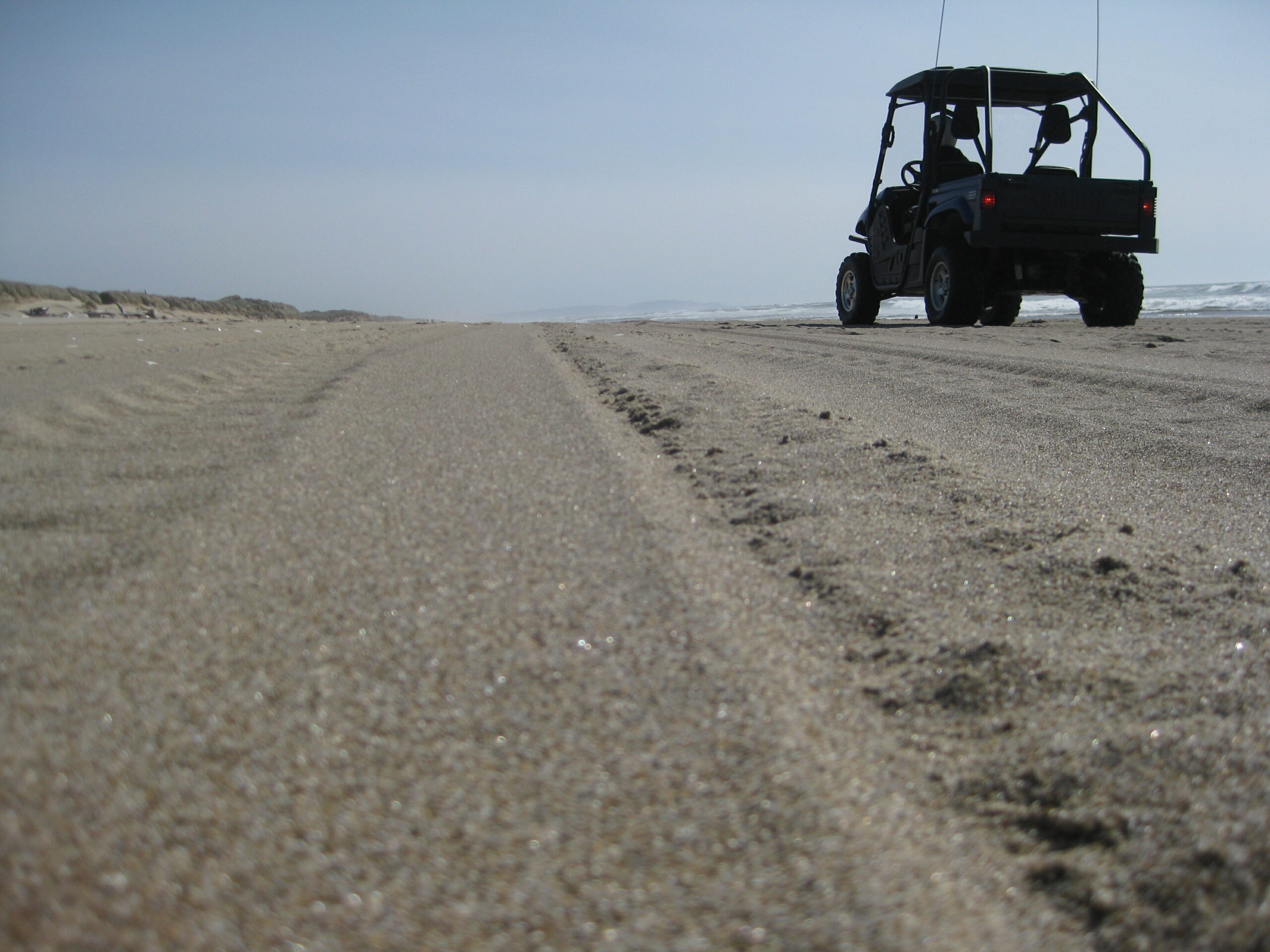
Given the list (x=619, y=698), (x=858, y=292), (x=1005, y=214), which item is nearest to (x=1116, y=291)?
(x=1005, y=214)

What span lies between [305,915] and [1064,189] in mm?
7960

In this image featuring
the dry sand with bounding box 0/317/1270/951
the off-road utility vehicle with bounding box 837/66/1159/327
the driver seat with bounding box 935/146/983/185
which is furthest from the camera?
the driver seat with bounding box 935/146/983/185

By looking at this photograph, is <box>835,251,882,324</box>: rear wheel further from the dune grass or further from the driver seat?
the dune grass

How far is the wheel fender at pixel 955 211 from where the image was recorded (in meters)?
7.14

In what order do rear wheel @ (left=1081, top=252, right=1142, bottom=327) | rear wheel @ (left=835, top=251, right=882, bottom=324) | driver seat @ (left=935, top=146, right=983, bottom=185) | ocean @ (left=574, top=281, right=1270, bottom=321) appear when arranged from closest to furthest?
rear wheel @ (left=1081, top=252, right=1142, bottom=327) < driver seat @ (left=935, top=146, right=983, bottom=185) < rear wheel @ (left=835, top=251, right=882, bottom=324) < ocean @ (left=574, top=281, right=1270, bottom=321)

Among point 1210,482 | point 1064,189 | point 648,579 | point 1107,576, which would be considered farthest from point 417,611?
point 1064,189

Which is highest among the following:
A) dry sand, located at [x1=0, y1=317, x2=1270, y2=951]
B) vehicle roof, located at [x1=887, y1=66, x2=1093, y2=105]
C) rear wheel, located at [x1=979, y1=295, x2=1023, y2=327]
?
vehicle roof, located at [x1=887, y1=66, x2=1093, y2=105]

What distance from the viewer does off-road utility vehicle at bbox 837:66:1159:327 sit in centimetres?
709

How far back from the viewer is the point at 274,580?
112cm

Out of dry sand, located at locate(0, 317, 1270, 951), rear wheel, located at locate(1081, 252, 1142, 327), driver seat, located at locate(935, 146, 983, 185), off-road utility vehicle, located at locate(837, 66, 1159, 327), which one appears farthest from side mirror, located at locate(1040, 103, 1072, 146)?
dry sand, located at locate(0, 317, 1270, 951)

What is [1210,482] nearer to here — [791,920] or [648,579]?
[648,579]

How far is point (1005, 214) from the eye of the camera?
7008mm

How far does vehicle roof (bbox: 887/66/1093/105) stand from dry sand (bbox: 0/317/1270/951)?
Answer: 22.1 ft

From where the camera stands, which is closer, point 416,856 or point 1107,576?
point 416,856
